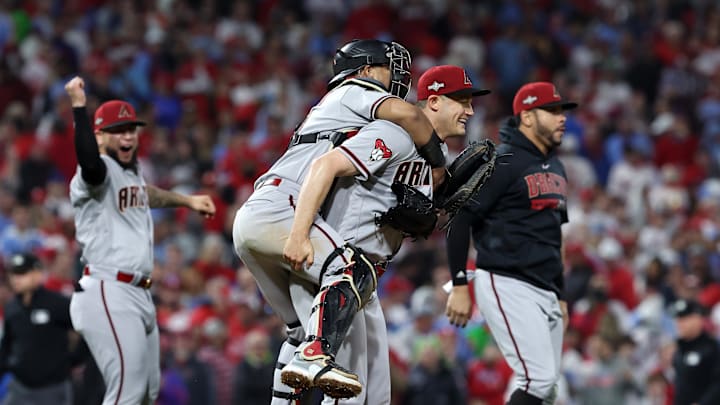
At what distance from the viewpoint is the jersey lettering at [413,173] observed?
534 centimetres

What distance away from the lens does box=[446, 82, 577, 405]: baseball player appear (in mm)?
6453

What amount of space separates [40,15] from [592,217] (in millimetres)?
7903

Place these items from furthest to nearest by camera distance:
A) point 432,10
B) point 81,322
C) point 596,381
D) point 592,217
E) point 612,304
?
point 432,10 < point 592,217 < point 612,304 < point 596,381 < point 81,322

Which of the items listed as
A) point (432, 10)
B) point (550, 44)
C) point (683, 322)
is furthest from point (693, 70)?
point (683, 322)

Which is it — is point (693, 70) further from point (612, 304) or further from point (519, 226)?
point (519, 226)

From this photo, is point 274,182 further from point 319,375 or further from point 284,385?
point 319,375

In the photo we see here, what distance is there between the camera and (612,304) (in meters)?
11.7

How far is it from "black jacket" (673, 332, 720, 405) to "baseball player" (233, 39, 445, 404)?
11.4ft

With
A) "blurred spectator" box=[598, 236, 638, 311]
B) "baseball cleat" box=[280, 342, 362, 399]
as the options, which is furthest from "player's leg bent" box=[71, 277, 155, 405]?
"blurred spectator" box=[598, 236, 638, 311]

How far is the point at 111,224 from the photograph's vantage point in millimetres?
6551

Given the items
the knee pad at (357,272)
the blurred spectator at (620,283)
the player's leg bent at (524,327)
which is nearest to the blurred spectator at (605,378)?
the blurred spectator at (620,283)

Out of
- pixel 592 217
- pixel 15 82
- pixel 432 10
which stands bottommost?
A: pixel 592 217

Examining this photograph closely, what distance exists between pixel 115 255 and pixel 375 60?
6.58 ft

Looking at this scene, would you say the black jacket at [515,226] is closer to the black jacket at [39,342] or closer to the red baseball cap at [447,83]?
the red baseball cap at [447,83]
